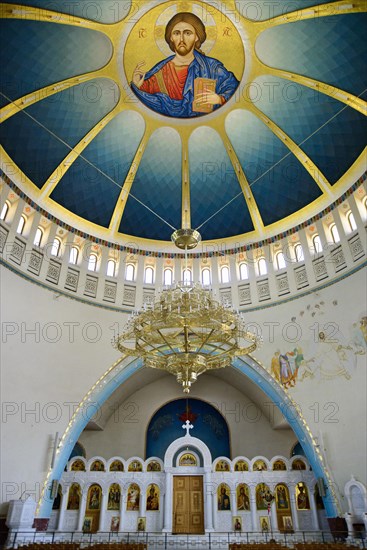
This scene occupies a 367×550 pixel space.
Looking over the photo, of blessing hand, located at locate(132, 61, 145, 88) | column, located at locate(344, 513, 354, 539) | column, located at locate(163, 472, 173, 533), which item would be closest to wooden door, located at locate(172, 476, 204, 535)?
column, located at locate(163, 472, 173, 533)

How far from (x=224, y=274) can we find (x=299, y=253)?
3831 millimetres

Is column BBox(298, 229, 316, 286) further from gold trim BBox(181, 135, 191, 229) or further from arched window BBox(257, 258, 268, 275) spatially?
gold trim BBox(181, 135, 191, 229)

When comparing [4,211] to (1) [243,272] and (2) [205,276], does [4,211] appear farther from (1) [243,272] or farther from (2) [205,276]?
(1) [243,272]

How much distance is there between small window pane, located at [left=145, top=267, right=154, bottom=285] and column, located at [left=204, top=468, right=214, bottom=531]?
9101 mm

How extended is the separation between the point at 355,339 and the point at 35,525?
13.2m

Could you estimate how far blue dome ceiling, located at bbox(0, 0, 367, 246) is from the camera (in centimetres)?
1387

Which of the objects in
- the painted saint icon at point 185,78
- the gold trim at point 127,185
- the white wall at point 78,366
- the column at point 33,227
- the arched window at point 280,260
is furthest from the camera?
the arched window at point 280,260

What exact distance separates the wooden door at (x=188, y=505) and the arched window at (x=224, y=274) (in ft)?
30.2

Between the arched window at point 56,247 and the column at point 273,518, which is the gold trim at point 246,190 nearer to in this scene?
the arched window at point 56,247

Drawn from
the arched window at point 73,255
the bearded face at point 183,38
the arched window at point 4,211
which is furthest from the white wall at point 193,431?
the bearded face at point 183,38

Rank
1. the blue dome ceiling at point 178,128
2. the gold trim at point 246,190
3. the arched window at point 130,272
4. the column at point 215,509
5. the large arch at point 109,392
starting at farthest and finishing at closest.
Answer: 1. the arched window at point 130,272
2. the gold trim at point 246,190
3. the column at point 215,509
4. the large arch at point 109,392
5. the blue dome ceiling at point 178,128

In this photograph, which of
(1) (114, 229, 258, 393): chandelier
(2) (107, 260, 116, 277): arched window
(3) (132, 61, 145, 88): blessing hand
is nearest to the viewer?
(1) (114, 229, 258, 393): chandelier

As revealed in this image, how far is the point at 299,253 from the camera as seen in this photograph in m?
18.7

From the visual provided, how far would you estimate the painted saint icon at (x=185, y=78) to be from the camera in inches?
596
